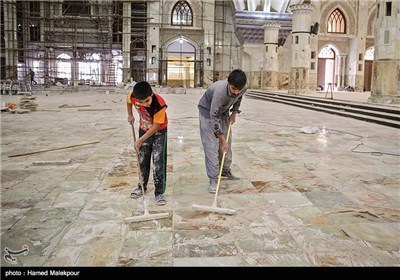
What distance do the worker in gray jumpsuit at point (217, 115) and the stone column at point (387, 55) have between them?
33.9 ft

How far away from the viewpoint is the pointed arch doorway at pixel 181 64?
29906 millimetres

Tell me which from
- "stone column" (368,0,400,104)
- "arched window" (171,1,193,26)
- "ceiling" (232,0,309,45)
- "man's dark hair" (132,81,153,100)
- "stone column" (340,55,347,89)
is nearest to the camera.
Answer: "man's dark hair" (132,81,153,100)

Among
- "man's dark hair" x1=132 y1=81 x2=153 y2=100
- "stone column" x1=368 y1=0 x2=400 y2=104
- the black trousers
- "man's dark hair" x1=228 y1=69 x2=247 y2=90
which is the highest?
"stone column" x1=368 y1=0 x2=400 y2=104

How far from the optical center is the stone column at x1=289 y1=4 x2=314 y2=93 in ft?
69.6

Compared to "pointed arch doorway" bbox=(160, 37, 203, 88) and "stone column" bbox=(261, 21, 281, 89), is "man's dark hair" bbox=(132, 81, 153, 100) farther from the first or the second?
"pointed arch doorway" bbox=(160, 37, 203, 88)

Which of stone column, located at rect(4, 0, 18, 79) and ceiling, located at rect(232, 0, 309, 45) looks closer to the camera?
ceiling, located at rect(232, 0, 309, 45)

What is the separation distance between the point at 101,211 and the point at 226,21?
94.2 ft

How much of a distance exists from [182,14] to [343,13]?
458 inches

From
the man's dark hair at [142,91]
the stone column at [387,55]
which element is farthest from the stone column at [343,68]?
the man's dark hair at [142,91]

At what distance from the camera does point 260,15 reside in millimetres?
26797

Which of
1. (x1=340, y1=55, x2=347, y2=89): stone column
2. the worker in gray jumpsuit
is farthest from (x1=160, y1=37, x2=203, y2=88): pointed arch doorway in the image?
the worker in gray jumpsuit

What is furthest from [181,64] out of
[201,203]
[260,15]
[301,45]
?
[201,203]

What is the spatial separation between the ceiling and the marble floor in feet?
67.9

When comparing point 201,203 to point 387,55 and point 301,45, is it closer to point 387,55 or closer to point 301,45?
point 387,55
